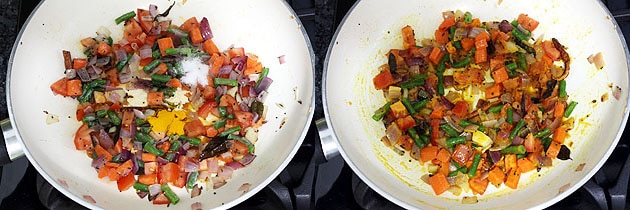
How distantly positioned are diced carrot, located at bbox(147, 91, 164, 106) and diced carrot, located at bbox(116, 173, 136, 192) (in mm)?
144

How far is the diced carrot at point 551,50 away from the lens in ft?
4.70

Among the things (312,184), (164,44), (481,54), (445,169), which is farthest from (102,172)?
(481,54)

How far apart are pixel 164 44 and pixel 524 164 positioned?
72 centimetres

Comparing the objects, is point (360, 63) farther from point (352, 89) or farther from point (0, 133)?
point (0, 133)

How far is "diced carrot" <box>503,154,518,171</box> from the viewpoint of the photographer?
138cm

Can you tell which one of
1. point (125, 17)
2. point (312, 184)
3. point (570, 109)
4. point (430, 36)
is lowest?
point (312, 184)

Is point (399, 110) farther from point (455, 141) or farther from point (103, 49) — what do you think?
point (103, 49)

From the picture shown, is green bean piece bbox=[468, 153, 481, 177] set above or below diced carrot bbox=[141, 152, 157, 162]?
below

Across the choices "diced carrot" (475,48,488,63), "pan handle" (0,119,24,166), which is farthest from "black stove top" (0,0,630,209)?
"diced carrot" (475,48,488,63)

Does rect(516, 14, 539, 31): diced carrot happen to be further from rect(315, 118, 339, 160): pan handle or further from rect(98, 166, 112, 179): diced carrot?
rect(98, 166, 112, 179): diced carrot

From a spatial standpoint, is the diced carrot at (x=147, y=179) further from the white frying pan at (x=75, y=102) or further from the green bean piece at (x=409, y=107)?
the green bean piece at (x=409, y=107)

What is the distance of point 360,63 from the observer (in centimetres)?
144

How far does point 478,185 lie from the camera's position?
4.52 feet

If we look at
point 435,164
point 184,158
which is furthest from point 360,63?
point 184,158
